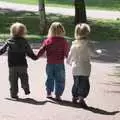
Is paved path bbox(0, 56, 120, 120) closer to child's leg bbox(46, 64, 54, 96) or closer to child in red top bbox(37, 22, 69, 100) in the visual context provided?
child's leg bbox(46, 64, 54, 96)

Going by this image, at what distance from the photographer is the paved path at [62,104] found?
934 cm

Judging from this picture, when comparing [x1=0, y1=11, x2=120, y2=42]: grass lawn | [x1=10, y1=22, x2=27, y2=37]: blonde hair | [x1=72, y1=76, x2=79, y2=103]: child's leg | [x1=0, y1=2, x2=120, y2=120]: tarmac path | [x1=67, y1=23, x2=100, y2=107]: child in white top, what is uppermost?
[x1=10, y1=22, x2=27, y2=37]: blonde hair

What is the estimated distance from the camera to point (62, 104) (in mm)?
10305

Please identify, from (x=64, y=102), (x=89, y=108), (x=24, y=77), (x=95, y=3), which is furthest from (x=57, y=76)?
(x=95, y=3)

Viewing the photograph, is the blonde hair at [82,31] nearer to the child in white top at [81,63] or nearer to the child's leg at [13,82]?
the child in white top at [81,63]

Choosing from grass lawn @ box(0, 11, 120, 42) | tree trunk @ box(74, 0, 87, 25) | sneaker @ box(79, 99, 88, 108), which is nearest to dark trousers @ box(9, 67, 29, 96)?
sneaker @ box(79, 99, 88, 108)

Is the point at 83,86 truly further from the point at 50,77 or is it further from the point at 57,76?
the point at 50,77

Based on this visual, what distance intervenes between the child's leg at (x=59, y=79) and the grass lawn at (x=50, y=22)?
11.2m

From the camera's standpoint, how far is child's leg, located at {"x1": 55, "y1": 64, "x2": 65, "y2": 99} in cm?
1056

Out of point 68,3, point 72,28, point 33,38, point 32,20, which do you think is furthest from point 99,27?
point 68,3

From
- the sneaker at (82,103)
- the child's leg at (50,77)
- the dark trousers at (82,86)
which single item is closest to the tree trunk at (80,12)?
the child's leg at (50,77)

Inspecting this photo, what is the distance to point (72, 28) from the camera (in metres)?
26.1

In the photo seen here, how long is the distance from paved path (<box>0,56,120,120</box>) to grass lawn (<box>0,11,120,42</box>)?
9027 millimetres

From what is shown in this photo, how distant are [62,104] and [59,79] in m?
0.51
